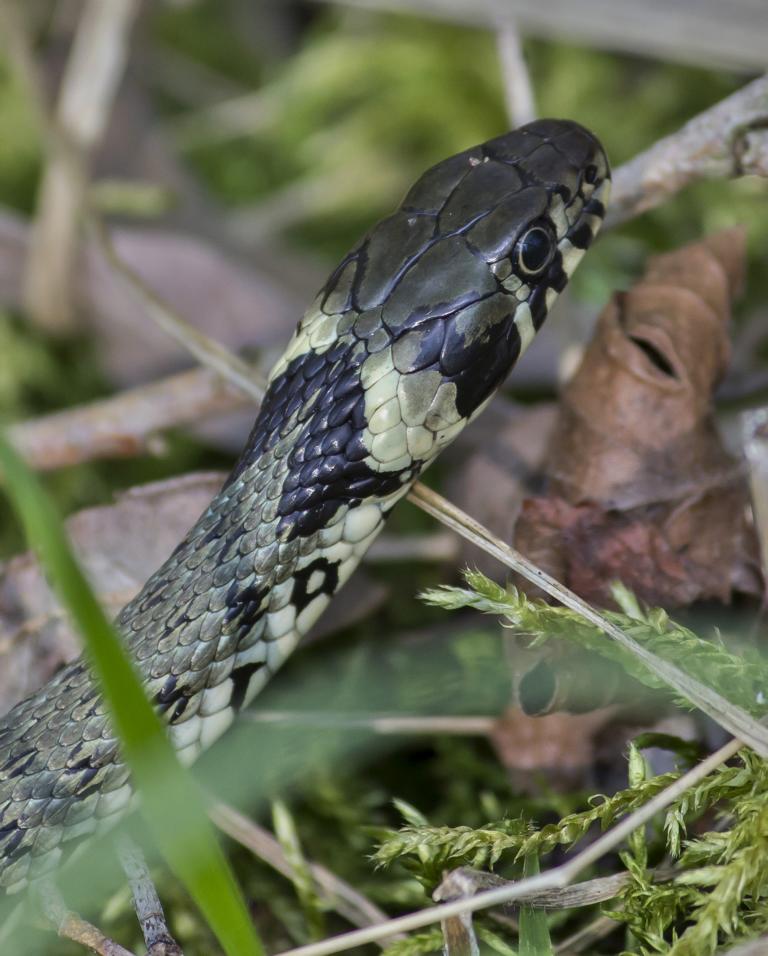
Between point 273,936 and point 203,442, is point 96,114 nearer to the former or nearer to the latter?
point 203,442

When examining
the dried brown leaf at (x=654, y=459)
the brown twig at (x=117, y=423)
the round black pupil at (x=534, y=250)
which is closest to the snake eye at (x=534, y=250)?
the round black pupil at (x=534, y=250)

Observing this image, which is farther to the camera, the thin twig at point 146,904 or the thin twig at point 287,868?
the thin twig at point 287,868

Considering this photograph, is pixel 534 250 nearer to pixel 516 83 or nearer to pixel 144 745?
pixel 516 83

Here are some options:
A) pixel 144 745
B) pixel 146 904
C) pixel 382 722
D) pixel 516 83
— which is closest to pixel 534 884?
pixel 144 745

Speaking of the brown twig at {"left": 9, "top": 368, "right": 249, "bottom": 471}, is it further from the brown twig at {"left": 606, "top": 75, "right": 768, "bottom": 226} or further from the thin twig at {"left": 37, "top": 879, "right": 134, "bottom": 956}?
the thin twig at {"left": 37, "top": 879, "right": 134, "bottom": 956}

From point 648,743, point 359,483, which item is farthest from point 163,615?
point 648,743

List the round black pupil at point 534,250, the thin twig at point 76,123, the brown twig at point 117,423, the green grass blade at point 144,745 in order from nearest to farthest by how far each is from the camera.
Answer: the green grass blade at point 144,745 → the round black pupil at point 534,250 → the brown twig at point 117,423 → the thin twig at point 76,123

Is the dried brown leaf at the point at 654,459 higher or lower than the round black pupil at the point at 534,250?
lower

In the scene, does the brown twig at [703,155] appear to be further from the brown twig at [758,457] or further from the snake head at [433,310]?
the brown twig at [758,457]
